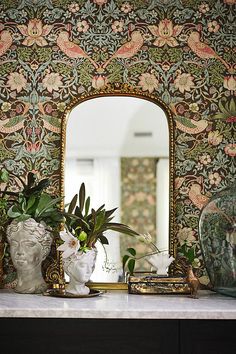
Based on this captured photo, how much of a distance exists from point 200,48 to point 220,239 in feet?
3.22

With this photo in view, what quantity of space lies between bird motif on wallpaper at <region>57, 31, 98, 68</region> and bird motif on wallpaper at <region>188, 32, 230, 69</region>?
491 mm

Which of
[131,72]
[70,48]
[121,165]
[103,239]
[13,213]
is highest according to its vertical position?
[70,48]

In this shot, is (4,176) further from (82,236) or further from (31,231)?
(82,236)

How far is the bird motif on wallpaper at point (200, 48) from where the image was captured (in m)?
3.06

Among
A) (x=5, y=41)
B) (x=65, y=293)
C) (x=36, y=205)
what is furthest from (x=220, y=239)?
(x=5, y=41)

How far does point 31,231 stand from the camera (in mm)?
2686

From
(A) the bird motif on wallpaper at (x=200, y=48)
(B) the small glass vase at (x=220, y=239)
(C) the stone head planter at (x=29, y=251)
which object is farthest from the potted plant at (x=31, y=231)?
(A) the bird motif on wallpaper at (x=200, y=48)

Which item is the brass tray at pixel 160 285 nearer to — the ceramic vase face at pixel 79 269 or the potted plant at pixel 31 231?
the ceramic vase face at pixel 79 269

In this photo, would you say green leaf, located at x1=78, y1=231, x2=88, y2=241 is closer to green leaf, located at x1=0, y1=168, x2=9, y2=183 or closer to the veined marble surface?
the veined marble surface

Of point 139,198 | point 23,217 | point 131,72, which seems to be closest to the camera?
point 23,217

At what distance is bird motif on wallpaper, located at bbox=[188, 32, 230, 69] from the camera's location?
10.0 feet

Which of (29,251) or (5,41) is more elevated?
(5,41)

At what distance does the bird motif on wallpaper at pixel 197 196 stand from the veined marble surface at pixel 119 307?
0.53m
